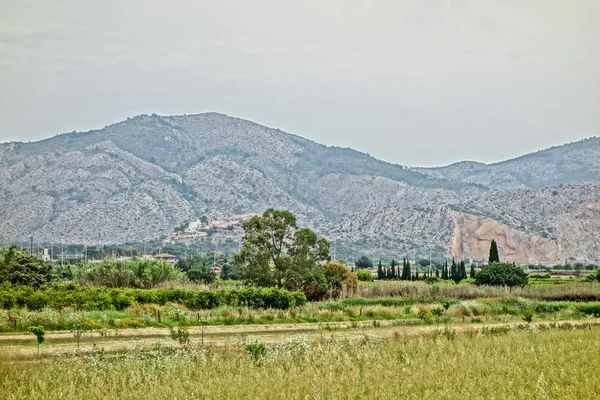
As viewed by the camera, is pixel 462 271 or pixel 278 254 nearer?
pixel 278 254

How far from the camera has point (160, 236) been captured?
13688 cm

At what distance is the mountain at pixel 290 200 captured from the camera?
385 feet

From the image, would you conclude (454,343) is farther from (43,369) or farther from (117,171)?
(117,171)

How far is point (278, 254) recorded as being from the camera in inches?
1651

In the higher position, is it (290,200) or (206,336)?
(290,200)

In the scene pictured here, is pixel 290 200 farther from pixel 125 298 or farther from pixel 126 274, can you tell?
pixel 125 298

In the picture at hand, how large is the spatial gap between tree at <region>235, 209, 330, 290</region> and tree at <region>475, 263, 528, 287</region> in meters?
12.3

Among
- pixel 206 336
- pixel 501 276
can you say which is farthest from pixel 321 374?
pixel 501 276

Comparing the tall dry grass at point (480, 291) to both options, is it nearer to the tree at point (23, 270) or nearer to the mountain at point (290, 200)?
the tree at point (23, 270)

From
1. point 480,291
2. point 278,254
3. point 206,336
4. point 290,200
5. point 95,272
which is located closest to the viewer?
point 206,336

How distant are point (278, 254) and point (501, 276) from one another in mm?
16264

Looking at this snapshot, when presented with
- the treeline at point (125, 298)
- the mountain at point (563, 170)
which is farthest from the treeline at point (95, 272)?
the mountain at point (563, 170)

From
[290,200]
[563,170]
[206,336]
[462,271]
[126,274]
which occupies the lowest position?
[206,336]

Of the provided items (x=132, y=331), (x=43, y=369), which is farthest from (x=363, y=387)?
(x=132, y=331)
